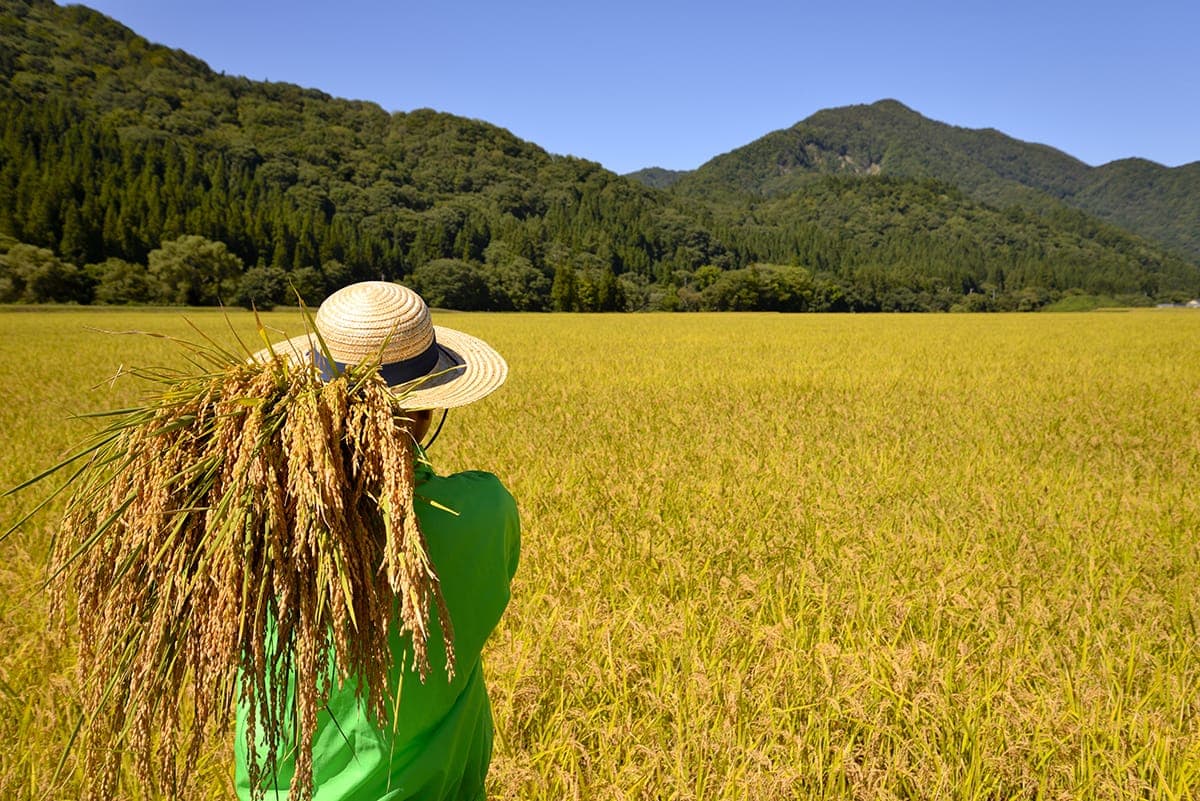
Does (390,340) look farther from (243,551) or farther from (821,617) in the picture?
(821,617)

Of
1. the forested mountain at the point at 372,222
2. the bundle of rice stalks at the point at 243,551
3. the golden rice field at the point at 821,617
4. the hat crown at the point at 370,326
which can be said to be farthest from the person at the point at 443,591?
the forested mountain at the point at 372,222

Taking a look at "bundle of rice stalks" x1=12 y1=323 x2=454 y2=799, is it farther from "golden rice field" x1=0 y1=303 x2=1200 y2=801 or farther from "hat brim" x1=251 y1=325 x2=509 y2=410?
"golden rice field" x1=0 y1=303 x2=1200 y2=801

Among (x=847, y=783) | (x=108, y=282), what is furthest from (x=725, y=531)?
(x=108, y=282)

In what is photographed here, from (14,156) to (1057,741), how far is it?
4061 inches

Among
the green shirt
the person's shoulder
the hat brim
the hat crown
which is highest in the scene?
the hat crown

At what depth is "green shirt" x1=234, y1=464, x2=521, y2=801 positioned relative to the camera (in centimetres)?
122

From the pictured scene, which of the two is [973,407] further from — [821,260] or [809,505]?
[821,260]

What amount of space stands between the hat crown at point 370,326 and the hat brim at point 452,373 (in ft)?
0.16

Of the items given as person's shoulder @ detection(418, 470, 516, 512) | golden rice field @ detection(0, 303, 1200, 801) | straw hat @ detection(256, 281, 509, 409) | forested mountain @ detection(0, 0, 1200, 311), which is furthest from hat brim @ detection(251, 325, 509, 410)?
forested mountain @ detection(0, 0, 1200, 311)

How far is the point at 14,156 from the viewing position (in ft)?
252

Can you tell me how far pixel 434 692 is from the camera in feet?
4.31

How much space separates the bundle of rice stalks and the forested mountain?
6101 centimetres

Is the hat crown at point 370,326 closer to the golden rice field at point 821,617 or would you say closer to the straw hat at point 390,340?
the straw hat at point 390,340

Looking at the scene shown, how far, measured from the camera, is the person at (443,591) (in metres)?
1.23
